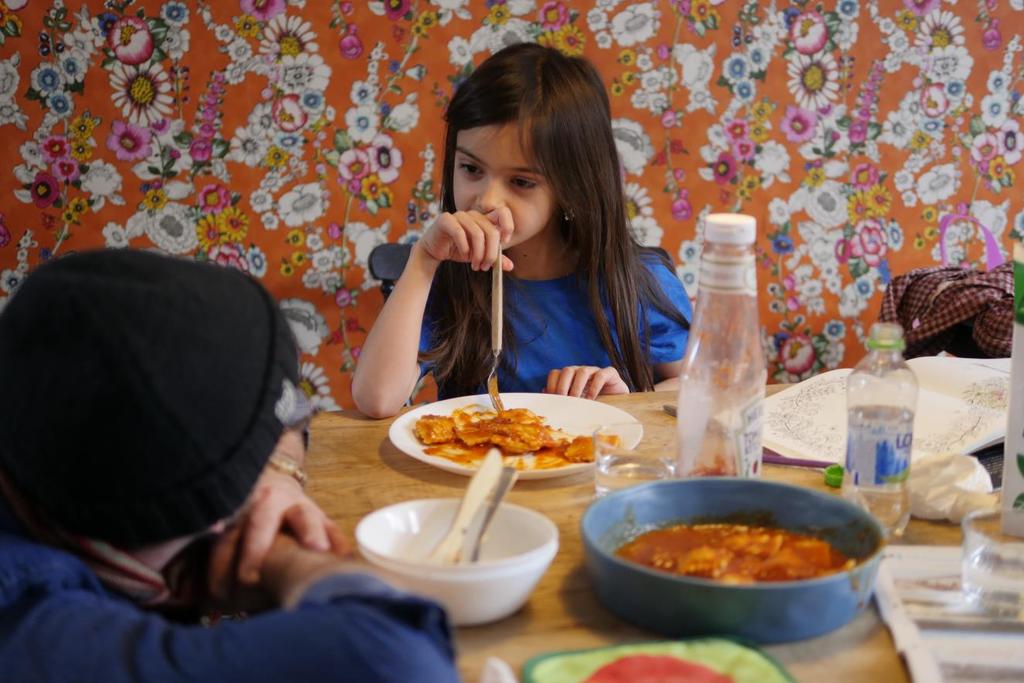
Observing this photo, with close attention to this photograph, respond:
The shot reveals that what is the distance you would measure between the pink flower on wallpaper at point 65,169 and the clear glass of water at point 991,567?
7.94ft

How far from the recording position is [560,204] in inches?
69.6

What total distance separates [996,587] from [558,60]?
126 cm

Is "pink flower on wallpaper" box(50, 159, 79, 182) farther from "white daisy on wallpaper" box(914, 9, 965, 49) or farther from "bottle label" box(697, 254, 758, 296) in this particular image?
"white daisy on wallpaper" box(914, 9, 965, 49)

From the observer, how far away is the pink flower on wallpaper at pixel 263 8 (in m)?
2.57

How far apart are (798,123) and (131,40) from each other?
196 cm

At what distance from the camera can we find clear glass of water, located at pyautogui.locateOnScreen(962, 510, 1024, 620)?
0.81 m

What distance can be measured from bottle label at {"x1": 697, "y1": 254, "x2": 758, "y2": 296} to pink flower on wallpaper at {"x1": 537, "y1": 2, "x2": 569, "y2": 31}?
78.1 inches

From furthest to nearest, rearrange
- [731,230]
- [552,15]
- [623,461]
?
[552,15] → [623,461] → [731,230]

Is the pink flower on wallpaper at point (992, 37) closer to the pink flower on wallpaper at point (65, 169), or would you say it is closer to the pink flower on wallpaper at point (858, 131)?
the pink flower on wallpaper at point (858, 131)

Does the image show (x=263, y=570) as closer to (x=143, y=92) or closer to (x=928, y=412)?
(x=928, y=412)

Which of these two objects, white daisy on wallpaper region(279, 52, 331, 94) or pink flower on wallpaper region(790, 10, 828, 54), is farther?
pink flower on wallpaper region(790, 10, 828, 54)

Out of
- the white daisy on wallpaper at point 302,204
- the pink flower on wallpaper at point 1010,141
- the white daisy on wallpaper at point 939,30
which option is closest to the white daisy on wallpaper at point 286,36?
the white daisy on wallpaper at point 302,204

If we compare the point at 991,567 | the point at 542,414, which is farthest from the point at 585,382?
the point at 991,567

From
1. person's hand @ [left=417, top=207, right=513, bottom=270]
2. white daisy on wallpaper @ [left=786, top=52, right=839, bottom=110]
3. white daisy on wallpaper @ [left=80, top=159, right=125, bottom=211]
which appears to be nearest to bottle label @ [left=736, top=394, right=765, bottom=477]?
person's hand @ [left=417, top=207, right=513, bottom=270]
